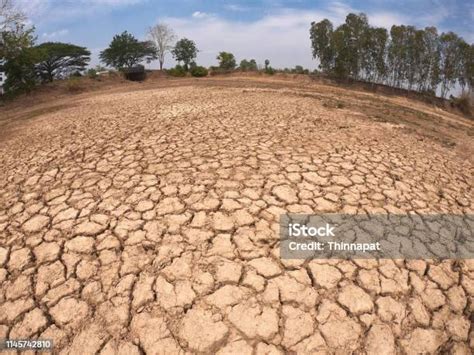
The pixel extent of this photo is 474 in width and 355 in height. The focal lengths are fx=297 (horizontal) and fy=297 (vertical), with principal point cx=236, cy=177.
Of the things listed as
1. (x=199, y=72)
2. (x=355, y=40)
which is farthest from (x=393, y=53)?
(x=199, y=72)

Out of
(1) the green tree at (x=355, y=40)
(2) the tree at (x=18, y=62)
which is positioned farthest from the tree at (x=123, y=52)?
(1) the green tree at (x=355, y=40)

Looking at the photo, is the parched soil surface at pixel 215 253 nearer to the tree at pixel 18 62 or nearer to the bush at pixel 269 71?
the tree at pixel 18 62

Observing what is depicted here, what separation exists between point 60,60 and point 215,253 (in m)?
23.4

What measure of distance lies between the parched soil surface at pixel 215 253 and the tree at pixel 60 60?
18.0 m

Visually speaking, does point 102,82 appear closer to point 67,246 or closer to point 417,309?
point 67,246

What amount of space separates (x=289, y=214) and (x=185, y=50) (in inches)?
1075

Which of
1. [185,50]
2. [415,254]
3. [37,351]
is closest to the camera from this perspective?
[37,351]

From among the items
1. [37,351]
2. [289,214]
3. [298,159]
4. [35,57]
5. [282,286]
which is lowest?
[37,351]

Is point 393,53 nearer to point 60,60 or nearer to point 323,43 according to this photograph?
point 323,43

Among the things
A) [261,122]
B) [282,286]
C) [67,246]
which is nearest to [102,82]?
[261,122]

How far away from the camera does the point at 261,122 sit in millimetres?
5754

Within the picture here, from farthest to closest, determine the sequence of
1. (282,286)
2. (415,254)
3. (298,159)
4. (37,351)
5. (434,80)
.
Result: (434,80), (298,159), (415,254), (282,286), (37,351)

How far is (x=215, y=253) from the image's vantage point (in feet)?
8.12

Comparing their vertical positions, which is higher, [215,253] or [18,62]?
[18,62]
